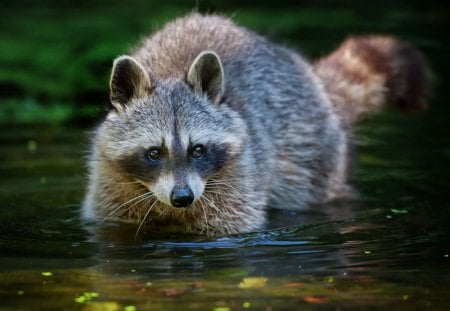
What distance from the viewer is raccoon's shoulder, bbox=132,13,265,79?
325 inches

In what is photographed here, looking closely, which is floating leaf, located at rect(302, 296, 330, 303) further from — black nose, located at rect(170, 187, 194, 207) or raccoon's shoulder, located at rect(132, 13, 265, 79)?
raccoon's shoulder, located at rect(132, 13, 265, 79)

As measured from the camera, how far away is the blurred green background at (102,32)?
500 inches

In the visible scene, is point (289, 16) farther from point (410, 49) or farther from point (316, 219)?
point (316, 219)

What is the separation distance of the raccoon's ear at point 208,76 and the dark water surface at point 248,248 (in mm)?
1083

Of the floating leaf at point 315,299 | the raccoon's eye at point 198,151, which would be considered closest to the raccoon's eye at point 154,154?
the raccoon's eye at point 198,151

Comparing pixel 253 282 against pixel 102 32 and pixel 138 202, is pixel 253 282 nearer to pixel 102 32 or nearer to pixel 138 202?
pixel 138 202

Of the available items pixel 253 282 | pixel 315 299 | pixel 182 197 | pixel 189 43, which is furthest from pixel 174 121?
pixel 315 299

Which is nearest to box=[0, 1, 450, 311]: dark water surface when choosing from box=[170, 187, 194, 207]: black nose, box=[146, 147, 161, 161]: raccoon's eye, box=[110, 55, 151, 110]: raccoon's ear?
box=[170, 187, 194, 207]: black nose

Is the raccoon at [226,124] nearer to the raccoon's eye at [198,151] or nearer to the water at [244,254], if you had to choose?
the raccoon's eye at [198,151]

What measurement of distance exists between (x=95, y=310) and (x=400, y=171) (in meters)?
4.73

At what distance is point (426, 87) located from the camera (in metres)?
10.1

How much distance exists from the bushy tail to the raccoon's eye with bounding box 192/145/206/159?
273 cm

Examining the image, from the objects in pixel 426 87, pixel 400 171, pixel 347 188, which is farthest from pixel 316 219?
pixel 426 87

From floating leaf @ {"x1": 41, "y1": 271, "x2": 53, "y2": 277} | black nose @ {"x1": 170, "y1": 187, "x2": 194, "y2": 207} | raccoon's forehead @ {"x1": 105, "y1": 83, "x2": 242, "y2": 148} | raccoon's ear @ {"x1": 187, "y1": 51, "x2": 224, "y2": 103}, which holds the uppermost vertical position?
raccoon's ear @ {"x1": 187, "y1": 51, "x2": 224, "y2": 103}
